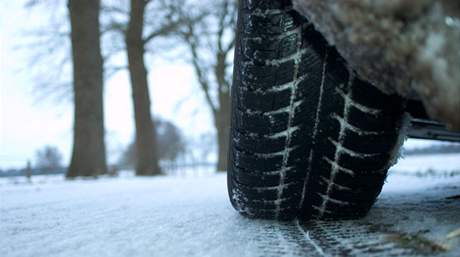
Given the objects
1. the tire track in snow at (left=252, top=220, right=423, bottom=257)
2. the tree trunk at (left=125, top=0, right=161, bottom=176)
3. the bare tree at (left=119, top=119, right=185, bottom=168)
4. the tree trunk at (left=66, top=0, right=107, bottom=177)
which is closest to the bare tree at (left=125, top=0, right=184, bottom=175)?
the tree trunk at (left=125, top=0, right=161, bottom=176)

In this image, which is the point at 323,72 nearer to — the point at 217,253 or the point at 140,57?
the point at 217,253

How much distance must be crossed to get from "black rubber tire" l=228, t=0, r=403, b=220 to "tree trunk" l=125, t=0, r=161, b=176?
29.7 ft

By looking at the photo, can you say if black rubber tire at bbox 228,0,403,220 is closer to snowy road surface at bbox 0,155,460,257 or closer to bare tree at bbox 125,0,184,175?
snowy road surface at bbox 0,155,460,257

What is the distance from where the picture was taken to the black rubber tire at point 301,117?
42.5 inches

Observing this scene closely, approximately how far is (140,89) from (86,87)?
2328 mm

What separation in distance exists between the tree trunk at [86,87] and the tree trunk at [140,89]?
Result: 2.02 m

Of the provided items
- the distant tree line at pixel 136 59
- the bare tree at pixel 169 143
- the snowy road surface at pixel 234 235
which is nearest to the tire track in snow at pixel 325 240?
the snowy road surface at pixel 234 235

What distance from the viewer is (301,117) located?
1.16 meters

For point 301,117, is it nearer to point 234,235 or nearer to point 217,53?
point 234,235

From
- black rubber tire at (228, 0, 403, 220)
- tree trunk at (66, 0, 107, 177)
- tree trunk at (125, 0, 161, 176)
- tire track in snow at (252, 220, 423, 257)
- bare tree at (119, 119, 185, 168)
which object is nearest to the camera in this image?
tire track in snow at (252, 220, 423, 257)

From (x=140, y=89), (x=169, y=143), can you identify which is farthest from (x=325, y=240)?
(x=169, y=143)

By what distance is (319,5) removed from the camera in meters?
0.81

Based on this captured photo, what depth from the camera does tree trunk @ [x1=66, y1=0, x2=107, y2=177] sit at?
7859 mm

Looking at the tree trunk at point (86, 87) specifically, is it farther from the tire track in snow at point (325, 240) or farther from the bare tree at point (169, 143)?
the bare tree at point (169, 143)
